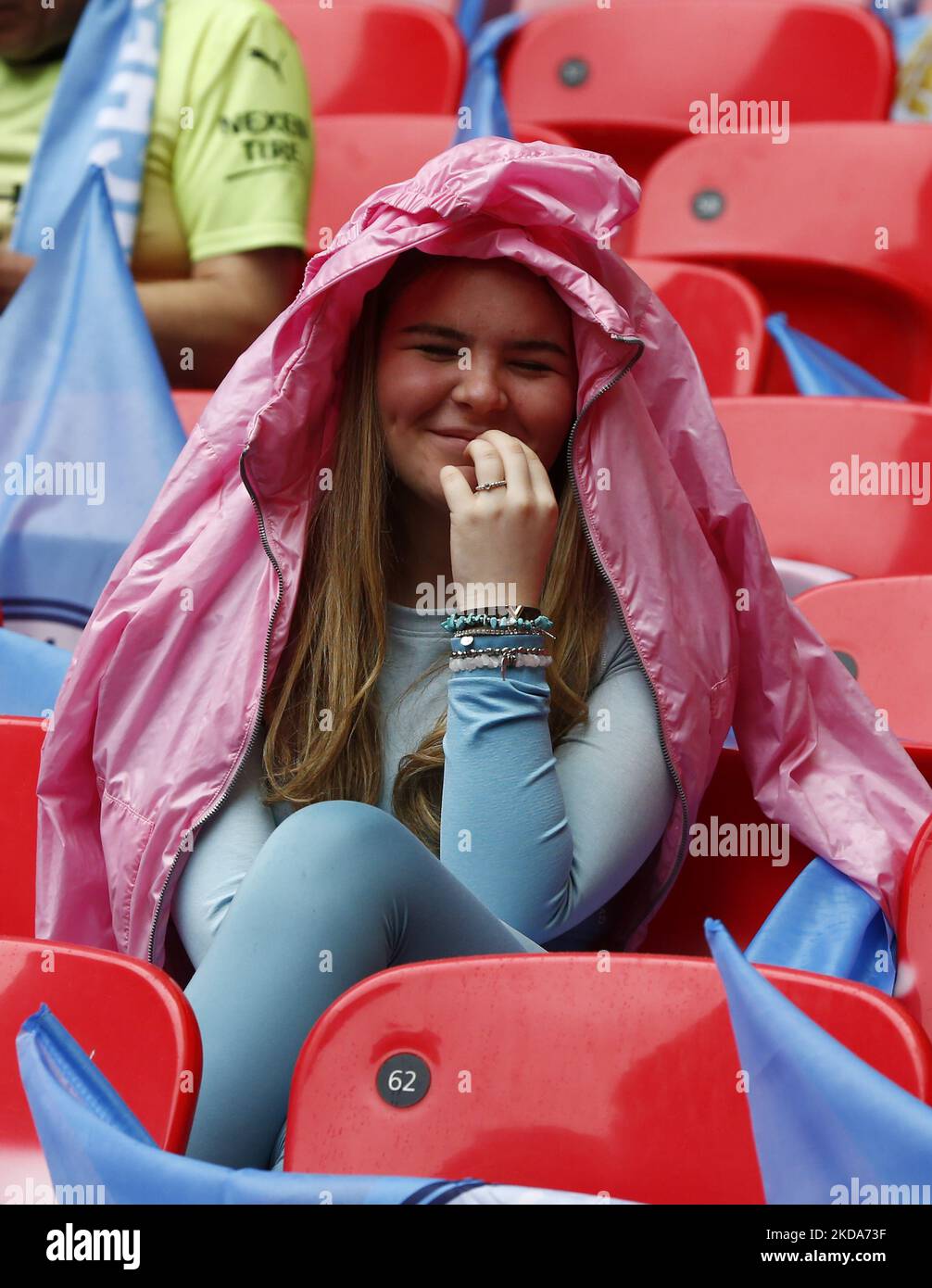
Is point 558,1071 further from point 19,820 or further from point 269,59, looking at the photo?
point 269,59

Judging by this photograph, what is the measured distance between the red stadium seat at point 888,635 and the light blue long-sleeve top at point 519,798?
1.09 ft

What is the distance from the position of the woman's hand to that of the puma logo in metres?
1.11

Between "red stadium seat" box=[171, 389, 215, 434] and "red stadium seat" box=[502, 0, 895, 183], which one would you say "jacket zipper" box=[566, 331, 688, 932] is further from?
"red stadium seat" box=[502, 0, 895, 183]

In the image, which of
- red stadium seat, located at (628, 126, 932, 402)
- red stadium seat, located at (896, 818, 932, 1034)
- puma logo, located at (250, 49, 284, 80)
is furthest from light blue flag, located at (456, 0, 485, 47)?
red stadium seat, located at (896, 818, 932, 1034)

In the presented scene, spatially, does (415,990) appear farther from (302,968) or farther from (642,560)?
(642,560)

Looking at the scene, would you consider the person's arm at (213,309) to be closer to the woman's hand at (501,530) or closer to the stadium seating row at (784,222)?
the stadium seating row at (784,222)

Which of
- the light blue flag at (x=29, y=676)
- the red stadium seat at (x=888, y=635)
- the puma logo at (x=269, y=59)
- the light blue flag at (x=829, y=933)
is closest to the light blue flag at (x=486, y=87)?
the puma logo at (x=269, y=59)

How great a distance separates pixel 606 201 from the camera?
47.9 inches

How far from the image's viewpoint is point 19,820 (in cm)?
127

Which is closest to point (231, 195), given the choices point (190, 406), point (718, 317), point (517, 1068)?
point (190, 406)

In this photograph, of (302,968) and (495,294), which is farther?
(495,294)

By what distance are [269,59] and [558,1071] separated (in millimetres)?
1573
